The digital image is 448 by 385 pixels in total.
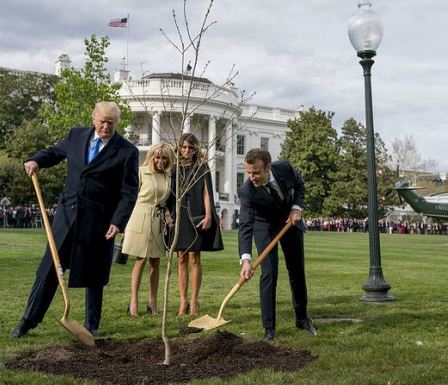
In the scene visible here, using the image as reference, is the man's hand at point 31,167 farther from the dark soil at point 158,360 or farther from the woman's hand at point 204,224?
the woman's hand at point 204,224

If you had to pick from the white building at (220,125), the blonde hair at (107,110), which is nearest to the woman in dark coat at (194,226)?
the blonde hair at (107,110)

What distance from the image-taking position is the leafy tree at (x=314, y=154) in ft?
221

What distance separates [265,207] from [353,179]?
6138 centimetres

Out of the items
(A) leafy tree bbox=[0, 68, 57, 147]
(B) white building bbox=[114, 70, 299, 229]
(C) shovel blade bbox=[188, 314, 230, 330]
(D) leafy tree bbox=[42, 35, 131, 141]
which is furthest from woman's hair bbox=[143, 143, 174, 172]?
(A) leafy tree bbox=[0, 68, 57, 147]

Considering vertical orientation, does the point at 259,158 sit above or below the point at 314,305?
above

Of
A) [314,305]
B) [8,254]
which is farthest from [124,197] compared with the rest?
[8,254]

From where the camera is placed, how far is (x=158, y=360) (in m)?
5.12

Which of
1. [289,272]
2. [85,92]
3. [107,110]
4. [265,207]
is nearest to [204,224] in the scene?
[289,272]

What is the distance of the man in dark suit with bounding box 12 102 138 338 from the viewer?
5.92m

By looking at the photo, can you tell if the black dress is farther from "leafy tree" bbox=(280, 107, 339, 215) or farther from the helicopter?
"leafy tree" bbox=(280, 107, 339, 215)

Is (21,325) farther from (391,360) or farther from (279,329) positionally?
(391,360)

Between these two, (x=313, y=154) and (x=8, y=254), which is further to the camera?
(x=313, y=154)

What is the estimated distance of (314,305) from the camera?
8.41 meters

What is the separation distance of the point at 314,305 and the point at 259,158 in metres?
3.24
